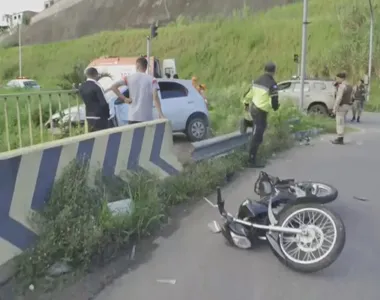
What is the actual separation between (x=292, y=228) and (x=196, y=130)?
850 centimetres

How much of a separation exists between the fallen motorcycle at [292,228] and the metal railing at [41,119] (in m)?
5.25

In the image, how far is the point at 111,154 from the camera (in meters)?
6.00

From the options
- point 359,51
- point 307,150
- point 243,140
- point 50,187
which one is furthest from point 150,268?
point 359,51

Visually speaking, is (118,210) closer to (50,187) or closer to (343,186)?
(50,187)

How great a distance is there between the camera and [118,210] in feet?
17.6

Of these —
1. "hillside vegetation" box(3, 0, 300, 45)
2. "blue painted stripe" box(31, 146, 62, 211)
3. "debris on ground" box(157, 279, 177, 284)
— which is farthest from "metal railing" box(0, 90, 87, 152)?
"hillside vegetation" box(3, 0, 300, 45)

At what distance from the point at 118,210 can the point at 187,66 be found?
147ft

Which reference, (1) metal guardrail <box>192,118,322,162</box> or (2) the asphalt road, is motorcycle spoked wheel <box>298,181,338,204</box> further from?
(1) metal guardrail <box>192,118,322,162</box>

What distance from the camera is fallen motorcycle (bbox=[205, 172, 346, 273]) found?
450 cm

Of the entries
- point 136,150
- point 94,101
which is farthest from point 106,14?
point 136,150

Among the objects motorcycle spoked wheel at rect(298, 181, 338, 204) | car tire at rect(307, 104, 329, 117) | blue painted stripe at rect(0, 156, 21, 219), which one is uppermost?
blue painted stripe at rect(0, 156, 21, 219)

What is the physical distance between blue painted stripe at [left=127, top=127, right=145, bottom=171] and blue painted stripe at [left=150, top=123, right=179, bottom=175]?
0.32 m

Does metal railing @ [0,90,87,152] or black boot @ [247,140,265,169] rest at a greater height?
metal railing @ [0,90,87,152]

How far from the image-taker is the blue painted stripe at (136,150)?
644 cm
